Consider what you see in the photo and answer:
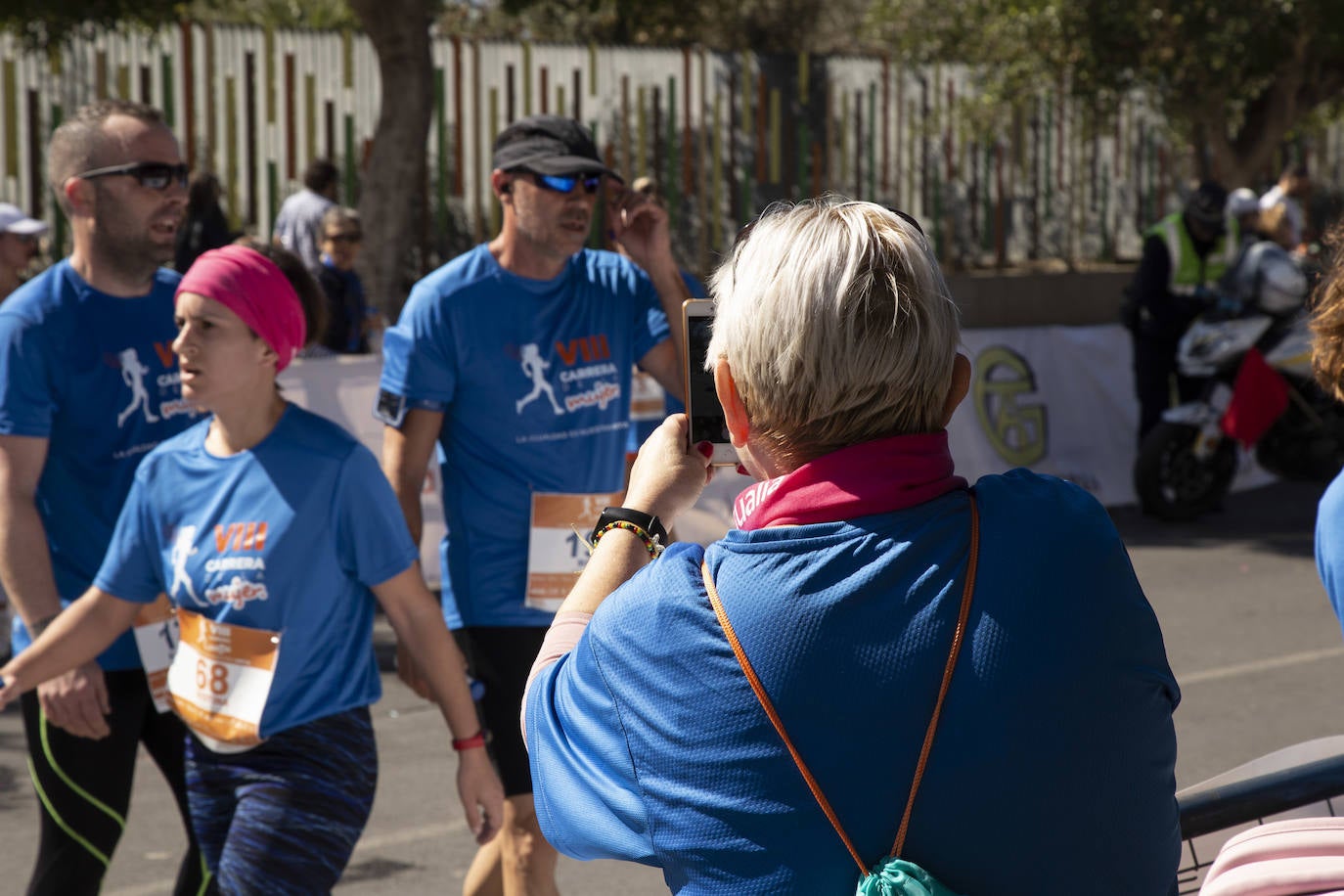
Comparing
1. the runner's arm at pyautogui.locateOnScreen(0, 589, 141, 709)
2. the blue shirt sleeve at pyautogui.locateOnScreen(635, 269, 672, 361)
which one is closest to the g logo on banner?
the blue shirt sleeve at pyautogui.locateOnScreen(635, 269, 672, 361)

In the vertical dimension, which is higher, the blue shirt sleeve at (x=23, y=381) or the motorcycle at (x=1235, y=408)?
the blue shirt sleeve at (x=23, y=381)

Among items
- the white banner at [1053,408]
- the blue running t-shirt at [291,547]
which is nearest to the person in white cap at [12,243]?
the blue running t-shirt at [291,547]

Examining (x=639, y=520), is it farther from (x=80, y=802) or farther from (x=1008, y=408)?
(x=1008, y=408)

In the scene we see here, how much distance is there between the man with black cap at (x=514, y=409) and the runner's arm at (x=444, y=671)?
67cm

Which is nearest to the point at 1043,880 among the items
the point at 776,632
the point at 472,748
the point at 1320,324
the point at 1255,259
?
the point at 776,632

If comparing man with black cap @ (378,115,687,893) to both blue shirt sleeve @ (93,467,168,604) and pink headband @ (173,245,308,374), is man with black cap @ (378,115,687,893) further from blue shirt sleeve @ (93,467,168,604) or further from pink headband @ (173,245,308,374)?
blue shirt sleeve @ (93,467,168,604)

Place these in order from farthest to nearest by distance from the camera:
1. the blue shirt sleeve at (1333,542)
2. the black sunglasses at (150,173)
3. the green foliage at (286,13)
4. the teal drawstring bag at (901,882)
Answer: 1. the green foliage at (286,13)
2. the black sunglasses at (150,173)
3. the blue shirt sleeve at (1333,542)
4. the teal drawstring bag at (901,882)

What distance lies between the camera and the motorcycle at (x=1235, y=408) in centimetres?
991

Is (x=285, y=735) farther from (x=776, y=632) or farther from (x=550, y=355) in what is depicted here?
(x=776, y=632)

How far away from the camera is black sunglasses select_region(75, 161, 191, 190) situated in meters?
3.55

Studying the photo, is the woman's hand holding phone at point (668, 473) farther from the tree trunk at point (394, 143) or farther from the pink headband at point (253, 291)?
the tree trunk at point (394, 143)

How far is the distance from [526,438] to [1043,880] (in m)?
2.57

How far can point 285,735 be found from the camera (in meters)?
3.00

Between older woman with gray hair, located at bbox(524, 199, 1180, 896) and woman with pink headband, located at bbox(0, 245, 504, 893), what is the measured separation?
4.85ft
